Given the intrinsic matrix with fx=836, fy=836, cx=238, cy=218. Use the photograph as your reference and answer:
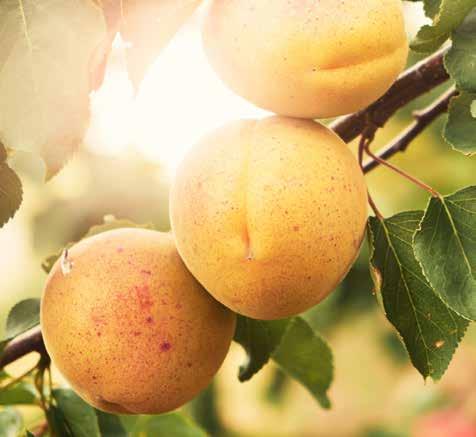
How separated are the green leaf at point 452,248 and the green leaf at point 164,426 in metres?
0.55

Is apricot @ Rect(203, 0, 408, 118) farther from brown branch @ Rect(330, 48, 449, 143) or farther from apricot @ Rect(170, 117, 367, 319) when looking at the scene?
brown branch @ Rect(330, 48, 449, 143)

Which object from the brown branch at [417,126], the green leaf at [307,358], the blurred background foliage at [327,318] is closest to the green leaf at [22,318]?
the green leaf at [307,358]

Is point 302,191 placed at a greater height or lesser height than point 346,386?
greater

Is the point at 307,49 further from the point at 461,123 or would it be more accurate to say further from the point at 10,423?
the point at 10,423

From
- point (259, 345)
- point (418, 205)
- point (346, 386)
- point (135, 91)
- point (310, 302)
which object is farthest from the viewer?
point (346, 386)

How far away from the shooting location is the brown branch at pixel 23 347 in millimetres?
1078

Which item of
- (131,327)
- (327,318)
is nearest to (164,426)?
(131,327)

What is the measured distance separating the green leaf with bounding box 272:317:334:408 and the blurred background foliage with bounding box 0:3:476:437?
1.56 metres

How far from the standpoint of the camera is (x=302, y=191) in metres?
0.81

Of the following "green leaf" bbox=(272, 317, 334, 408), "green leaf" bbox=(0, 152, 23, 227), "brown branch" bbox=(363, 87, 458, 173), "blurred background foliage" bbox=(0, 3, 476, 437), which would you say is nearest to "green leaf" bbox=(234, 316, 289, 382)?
"green leaf" bbox=(272, 317, 334, 408)

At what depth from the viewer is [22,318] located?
1091 millimetres

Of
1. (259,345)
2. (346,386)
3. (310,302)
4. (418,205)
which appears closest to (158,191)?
(418,205)

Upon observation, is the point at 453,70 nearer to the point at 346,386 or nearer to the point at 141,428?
the point at 141,428

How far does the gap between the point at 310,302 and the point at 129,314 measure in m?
0.19
